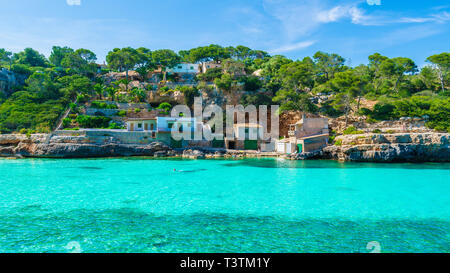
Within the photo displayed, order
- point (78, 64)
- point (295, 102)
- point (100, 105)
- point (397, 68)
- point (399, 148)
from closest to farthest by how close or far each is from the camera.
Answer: point (399, 148) < point (100, 105) < point (295, 102) < point (397, 68) < point (78, 64)

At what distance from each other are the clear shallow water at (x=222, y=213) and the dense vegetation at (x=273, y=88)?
66.8 ft

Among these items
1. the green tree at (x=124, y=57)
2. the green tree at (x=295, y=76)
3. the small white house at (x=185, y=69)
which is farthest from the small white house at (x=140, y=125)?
the small white house at (x=185, y=69)

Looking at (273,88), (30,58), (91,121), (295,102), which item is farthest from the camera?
(30,58)

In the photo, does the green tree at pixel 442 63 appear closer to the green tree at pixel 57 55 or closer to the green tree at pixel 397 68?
the green tree at pixel 397 68

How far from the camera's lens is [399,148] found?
1153 inches

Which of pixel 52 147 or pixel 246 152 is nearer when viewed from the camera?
pixel 52 147

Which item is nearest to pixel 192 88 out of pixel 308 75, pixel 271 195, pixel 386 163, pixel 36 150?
pixel 308 75

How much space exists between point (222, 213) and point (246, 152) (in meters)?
23.5

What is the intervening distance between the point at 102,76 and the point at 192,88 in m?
26.0

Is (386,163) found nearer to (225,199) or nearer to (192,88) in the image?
(225,199)

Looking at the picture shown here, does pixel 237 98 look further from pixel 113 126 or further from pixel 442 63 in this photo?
pixel 442 63

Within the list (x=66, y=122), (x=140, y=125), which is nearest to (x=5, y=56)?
(x=66, y=122)
